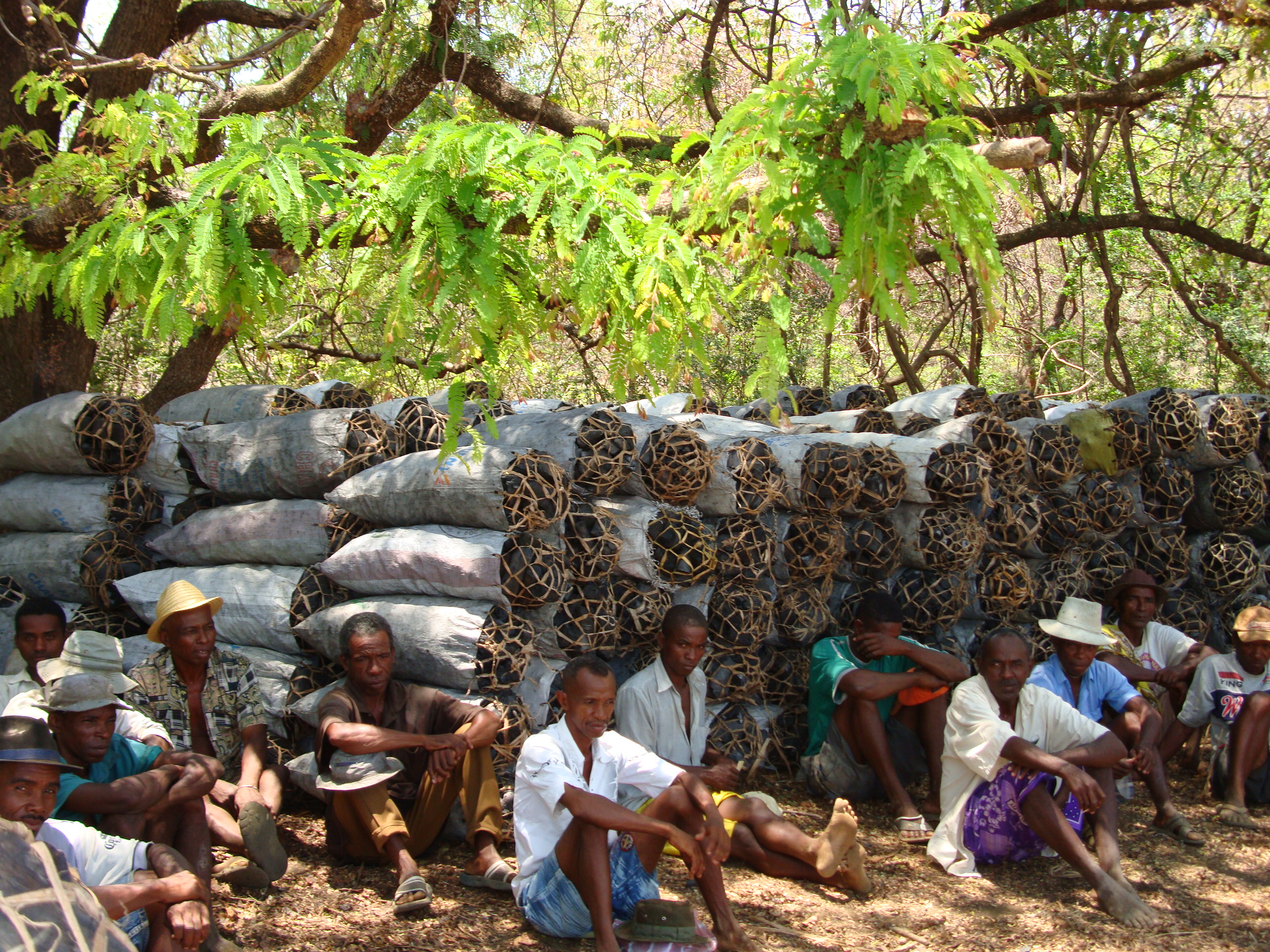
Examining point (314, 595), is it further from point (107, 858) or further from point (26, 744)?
point (26, 744)

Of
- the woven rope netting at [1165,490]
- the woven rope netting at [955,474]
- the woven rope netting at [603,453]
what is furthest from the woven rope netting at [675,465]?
the woven rope netting at [1165,490]

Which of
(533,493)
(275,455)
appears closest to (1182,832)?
(533,493)

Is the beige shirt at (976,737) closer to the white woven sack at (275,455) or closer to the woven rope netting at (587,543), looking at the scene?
the woven rope netting at (587,543)

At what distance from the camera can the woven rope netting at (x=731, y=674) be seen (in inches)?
185

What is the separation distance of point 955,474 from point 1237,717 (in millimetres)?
1758

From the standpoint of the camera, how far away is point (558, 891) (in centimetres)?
332

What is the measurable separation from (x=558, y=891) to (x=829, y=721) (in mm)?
1896

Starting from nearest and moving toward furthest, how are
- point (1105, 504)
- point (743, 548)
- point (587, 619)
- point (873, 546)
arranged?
point (587, 619), point (743, 548), point (873, 546), point (1105, 504)

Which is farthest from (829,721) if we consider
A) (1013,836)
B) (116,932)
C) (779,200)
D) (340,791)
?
(116,932)

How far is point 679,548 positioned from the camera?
14.9 feet

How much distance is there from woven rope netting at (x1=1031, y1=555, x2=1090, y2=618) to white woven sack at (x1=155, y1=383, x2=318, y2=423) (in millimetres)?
3914

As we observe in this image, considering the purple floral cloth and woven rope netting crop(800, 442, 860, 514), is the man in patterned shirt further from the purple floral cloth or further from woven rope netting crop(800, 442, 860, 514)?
the purple floral cloth

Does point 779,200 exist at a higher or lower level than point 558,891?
higher

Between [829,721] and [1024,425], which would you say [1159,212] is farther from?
[829,721]
